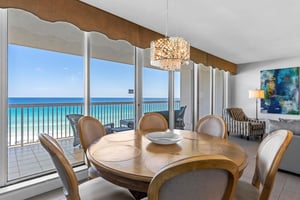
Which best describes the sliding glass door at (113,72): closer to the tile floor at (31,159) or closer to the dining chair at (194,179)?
the tile floor at (31,159)

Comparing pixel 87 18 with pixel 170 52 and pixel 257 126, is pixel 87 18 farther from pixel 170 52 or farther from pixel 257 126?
pixel 257 126

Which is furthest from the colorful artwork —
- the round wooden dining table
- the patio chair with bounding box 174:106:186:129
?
the round wooden dining table

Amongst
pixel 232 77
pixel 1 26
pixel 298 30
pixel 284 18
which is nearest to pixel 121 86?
pixel 1 26

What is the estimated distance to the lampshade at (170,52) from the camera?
2.09 m

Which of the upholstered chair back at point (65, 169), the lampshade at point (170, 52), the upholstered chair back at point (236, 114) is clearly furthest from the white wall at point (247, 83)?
the upholstered chair back at point (65, 169)

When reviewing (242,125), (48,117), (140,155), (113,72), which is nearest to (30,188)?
(140,155)

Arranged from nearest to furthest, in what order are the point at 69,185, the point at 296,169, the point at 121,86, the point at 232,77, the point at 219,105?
1. the point at 69,185
2. the point at 296,169
3. the point at 121,86
4. the point at 219,105
5. the point at 232,77

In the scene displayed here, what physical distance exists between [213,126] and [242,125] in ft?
10.6

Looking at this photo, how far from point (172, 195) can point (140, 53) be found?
3.03 metres

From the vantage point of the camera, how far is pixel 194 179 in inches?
32.3

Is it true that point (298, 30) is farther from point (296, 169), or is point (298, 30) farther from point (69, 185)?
point (69, 185)

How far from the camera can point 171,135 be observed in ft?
6.21

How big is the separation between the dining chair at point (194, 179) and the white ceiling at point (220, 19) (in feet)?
7.16

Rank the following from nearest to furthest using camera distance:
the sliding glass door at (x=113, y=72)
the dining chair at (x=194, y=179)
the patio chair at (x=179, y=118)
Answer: the dining chair at (x=194, y=179)
the sliding glass door at (x=113, y=72)
the patio chair at (x=179, y=118)
